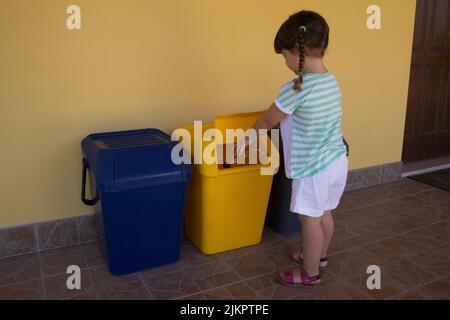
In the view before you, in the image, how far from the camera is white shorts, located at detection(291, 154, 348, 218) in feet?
6.57

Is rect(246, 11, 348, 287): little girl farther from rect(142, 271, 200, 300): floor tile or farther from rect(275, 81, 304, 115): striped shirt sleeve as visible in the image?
rect(142, 271, 200, 300): floor tile

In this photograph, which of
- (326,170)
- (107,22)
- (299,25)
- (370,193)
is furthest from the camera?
(370,193)

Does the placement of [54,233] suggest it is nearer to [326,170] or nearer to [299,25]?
[326,170]

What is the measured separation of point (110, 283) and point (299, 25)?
1573mm

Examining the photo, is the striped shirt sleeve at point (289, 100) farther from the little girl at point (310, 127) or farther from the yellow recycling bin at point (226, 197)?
the yellow recycling bin at point (226, 197)

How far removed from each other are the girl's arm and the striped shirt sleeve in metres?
0.03

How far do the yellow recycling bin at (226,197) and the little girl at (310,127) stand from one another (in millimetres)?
318

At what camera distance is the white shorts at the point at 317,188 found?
6.57 ft

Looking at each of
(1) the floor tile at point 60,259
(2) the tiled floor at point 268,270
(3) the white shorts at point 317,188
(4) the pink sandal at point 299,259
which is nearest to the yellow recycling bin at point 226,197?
(2) the tiled floor at point 268,270

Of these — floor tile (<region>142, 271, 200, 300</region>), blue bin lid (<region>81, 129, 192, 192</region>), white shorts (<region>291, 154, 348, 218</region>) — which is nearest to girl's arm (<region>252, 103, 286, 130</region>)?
white shorts (<region>291, 154, 348, 218</region>)

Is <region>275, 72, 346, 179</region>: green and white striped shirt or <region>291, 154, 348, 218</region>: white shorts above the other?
<region>275, 72, 346, 179</region>: green and white striped shirt

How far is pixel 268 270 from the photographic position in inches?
91.7
